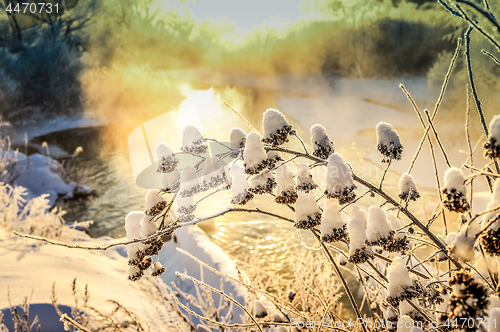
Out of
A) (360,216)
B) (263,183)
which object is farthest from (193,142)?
(360,216)

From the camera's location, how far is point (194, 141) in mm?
721

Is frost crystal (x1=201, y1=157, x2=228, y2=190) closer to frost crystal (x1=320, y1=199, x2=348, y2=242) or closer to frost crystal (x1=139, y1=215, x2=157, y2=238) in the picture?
frost crystal (x1=139, y1=215, x2=157, y2=238)

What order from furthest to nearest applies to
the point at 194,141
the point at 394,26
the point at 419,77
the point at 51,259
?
1. the point at 394,26
2. the point at 419,77
3. the point at 51,259
4. the point at 194,141

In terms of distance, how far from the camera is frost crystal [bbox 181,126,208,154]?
721mm

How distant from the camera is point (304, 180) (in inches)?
28.3

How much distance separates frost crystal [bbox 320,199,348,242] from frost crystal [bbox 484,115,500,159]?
0.91ft

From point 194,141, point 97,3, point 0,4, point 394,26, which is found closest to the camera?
point 194,141

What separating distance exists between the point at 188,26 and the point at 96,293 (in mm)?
22753

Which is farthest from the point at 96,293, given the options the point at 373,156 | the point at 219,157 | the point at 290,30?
the point at 290,30

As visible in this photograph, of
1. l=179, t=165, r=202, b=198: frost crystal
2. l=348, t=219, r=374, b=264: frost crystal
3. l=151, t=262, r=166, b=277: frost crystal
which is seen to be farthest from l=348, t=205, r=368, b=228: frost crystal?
l=151, t=262, r=166, b=277: frost crystal

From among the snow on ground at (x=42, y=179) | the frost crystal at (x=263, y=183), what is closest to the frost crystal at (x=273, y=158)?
the frost crystal at (x=263, y=183)

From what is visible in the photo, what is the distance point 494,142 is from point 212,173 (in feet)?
1.81

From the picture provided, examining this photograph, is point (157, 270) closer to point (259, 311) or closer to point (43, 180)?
point (259, 311)

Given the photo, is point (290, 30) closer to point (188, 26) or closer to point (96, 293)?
point (188, 26)
